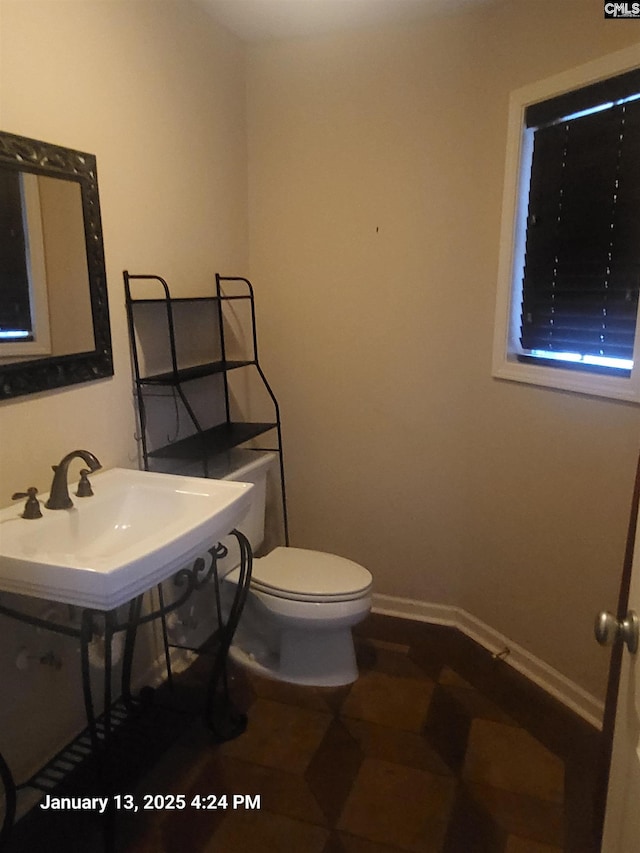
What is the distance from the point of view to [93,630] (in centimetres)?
140

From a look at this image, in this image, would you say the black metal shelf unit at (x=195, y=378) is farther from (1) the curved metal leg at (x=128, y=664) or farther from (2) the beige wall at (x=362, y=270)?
(1) the curved metal leg at (x=128, y=664)

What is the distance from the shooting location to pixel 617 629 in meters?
0.95

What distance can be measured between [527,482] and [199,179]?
63.1 inches

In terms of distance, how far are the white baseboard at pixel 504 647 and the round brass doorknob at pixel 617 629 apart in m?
1.22

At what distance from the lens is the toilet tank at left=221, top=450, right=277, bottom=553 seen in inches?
90.4

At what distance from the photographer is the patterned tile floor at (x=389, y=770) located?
1.63 meters

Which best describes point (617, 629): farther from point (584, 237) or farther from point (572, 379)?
point (584, 237)

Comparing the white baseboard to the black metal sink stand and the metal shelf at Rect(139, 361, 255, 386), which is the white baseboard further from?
the metal shelf at Rect(139, 361, 255, 386)

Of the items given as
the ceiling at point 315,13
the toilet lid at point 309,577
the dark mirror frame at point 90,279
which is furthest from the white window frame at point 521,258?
the dark mirror frame at point 90,279

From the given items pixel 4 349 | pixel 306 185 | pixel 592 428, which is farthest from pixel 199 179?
pixel 592 428

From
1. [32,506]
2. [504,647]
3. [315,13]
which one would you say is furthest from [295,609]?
[315,13]

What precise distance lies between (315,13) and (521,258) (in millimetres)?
1129

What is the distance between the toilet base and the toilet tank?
38cm

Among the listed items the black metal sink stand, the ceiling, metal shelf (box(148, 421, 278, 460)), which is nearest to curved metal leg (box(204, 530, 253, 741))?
the black metal sink stand
